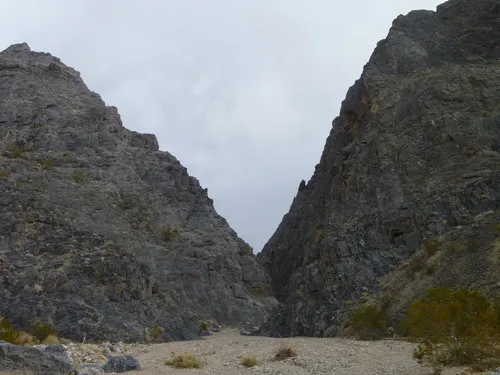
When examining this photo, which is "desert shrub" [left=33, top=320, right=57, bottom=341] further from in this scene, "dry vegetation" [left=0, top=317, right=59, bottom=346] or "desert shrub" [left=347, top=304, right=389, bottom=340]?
"desert shrub" [left=347, top=304, right=389, bottom=340]

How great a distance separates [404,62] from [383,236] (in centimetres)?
2353

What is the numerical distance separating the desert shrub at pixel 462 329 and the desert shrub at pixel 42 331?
66.5ft

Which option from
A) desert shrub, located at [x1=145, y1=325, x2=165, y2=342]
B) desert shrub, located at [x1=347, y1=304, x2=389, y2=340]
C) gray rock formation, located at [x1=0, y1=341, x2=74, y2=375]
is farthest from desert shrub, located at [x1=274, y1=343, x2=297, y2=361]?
desert shrub, located at [x1=145, y1=325, x2=165, y2=342]

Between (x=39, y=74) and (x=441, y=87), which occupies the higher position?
(x=39, y=74)

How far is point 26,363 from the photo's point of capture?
12.6m

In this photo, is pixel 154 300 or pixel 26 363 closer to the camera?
pixel 26 363

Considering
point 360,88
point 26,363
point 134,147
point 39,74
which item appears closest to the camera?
point 26,363

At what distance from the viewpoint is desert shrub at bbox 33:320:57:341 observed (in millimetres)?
27469

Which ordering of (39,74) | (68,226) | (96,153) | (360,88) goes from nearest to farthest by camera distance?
(68,226) < (360,88) < (96,153) < (39,74)

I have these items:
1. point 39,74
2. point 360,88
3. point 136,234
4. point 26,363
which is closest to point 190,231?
point 136,234

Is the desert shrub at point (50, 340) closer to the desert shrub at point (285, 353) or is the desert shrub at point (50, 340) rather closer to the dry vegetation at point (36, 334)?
the dry vegetation at point (36, 334)

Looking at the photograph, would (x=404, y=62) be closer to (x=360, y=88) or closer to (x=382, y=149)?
(x=360, y=88)

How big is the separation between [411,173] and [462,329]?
27.0 metres

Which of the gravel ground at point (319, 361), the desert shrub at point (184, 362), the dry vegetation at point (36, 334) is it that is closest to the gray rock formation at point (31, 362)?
the gravel ground at point (319, 361)
